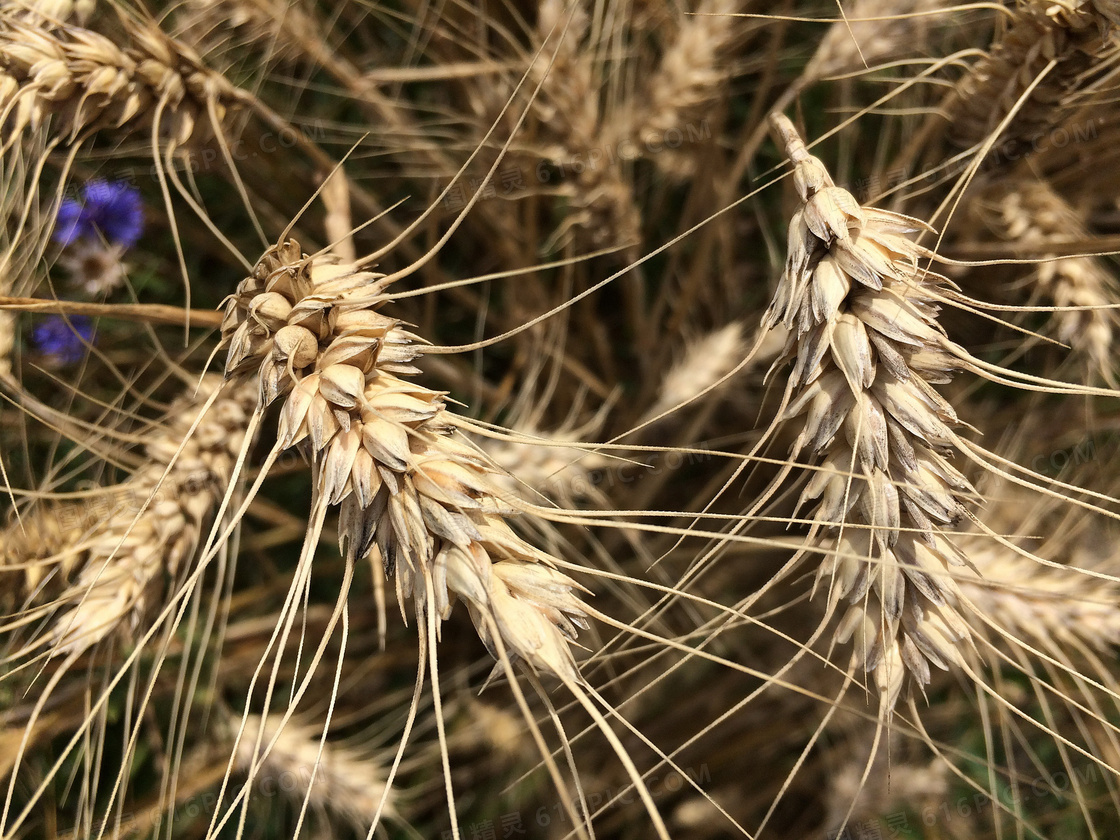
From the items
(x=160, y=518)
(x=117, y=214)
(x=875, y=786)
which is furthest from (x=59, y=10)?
(x=875, y=786)

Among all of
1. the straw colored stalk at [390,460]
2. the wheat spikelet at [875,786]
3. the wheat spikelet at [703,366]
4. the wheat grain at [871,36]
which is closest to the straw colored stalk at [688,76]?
the wheat grain at [871,36]

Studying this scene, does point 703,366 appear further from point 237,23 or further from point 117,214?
point 117,214

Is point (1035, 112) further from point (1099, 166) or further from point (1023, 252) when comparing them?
point (1099, 166)

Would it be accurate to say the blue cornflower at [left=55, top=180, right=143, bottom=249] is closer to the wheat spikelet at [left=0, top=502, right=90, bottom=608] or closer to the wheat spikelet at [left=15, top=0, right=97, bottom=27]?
the wheat spikelet at [left=15, top=0, right=97, bottom=27]

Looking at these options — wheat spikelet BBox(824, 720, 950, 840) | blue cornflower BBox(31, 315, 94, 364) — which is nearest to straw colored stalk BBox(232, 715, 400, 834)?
blue cornflower BBox(31, 315, 94, 364)

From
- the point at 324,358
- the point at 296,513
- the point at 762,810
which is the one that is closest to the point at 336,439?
the point at 324,358

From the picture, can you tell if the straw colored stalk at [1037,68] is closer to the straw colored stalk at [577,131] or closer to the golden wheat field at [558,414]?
the golden wheat field at [558,414]
